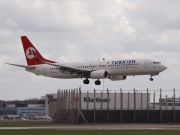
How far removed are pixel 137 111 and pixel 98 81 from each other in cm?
874

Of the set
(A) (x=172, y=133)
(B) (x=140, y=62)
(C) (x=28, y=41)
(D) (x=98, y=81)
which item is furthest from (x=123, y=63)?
(A) (x=172, y=133)

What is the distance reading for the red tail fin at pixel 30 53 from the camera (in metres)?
120

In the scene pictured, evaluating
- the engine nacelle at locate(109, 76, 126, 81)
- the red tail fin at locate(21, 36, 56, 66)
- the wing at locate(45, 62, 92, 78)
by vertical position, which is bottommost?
the engine nacelle at locate(109, 76, 126, 81)

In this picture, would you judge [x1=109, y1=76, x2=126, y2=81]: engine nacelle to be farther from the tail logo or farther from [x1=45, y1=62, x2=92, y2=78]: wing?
the tail logo

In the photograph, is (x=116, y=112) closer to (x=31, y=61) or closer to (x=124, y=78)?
(x=124, y=78)

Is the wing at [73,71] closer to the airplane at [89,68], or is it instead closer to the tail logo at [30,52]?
the airplane at [89,68]

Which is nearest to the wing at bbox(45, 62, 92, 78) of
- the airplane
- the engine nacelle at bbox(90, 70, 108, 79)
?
the airplane

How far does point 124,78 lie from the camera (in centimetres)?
11362

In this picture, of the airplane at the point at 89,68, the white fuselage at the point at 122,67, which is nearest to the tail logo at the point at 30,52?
the airplane at the point at 89,68

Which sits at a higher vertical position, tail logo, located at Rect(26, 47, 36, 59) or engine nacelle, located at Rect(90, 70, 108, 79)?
tail logo, located at Rect(26, 47, 36, 59)

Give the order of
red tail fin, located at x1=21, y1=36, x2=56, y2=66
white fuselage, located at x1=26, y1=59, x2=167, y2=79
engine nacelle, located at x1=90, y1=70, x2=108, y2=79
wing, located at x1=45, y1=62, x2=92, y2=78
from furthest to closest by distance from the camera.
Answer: red tail fin, located at x1=21, y1=36, x2=56, y2=66
wing, located at x1=45, y1=62, x2=92, y2=78
engine nacelle, located at x1=90, y1=70, x2=108, y2=79
white fuselage, located at x1=26, y1=59, x2=167, y2=79

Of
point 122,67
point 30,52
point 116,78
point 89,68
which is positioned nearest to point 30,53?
point 30,52

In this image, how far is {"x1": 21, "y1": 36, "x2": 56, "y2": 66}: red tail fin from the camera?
11994cm

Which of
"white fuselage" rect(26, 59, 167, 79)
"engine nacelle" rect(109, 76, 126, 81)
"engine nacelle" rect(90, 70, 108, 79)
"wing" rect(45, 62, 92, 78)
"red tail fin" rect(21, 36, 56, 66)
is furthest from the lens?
"red tail fin" rect(21, 36, 56, 66)
